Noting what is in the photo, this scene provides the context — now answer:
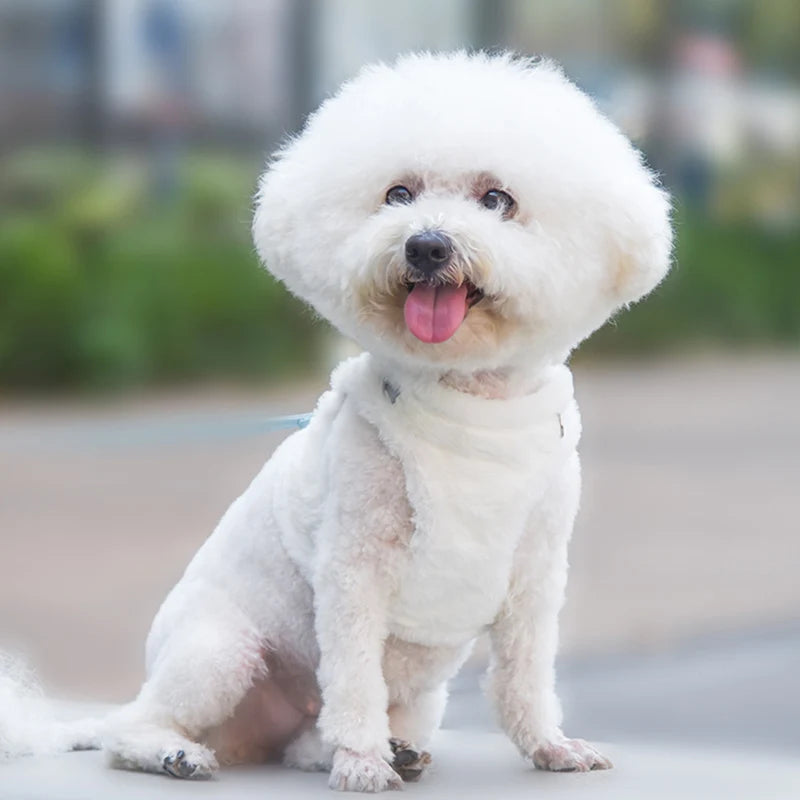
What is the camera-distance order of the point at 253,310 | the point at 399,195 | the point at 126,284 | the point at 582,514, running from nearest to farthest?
1. the point at 399,195
2. the point at 582,514
3. the point at 253,310
4. the point at 126,284

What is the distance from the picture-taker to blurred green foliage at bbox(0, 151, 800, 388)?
892 centimetres

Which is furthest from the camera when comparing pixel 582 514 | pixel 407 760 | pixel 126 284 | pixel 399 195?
pixel 126 284

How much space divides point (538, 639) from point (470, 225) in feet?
1.95

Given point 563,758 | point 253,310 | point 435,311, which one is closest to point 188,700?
point 563,758

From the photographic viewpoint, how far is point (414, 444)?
2059 millimetres

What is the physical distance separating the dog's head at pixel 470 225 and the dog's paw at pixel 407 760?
1.67 ft

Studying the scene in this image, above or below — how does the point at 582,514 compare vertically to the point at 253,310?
below

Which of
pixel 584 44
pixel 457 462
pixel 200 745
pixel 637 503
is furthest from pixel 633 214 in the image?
pixel 584 44

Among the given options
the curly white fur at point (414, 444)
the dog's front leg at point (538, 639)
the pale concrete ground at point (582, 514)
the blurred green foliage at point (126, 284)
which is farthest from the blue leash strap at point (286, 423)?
the blurred green foliage at point (126, 284)

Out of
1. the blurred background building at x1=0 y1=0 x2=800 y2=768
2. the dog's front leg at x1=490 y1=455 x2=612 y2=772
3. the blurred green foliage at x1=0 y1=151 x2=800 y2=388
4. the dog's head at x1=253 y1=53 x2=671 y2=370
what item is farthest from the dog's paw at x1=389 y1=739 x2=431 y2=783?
the blurred green foliage at x1=0 y1=151 x2=800 y2=388

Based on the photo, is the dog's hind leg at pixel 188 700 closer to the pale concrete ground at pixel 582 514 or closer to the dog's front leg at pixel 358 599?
the dog's front leg at pixel 358 599

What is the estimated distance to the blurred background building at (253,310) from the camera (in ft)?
21.4

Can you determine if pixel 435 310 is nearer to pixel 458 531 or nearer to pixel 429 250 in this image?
pixel 429 250

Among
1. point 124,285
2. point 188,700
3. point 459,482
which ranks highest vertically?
point 124,285
